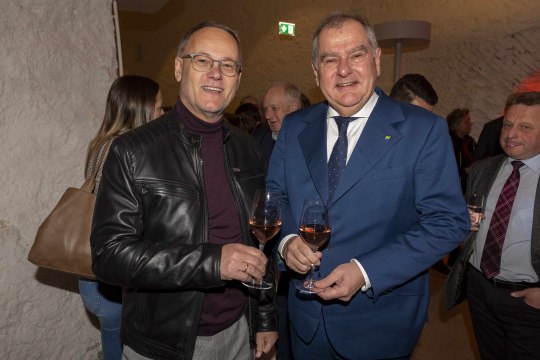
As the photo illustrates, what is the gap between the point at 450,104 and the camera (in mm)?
7527

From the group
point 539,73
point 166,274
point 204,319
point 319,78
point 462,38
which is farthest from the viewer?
point 462,38

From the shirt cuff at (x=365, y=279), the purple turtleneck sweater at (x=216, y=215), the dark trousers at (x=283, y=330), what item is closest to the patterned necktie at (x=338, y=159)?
the shirt cuff at (x=365, y=279)

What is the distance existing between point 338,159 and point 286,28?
857cm

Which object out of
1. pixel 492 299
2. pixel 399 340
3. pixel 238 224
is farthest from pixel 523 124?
pixel 238 224

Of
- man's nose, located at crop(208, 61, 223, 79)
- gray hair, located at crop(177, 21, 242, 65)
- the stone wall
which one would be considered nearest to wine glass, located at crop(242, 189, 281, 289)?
man's nose, located at crop(208, 61, 223, 79)

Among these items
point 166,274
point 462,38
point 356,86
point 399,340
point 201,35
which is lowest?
point 399,340

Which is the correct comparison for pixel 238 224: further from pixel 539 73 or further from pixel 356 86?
pixel 539 73

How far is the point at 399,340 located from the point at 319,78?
113 centimetres

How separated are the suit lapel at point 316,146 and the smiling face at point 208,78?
41cm

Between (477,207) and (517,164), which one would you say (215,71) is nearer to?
(477,207)

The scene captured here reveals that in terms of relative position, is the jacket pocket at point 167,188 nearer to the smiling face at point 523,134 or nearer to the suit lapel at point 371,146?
the suit lapel at point 371,146

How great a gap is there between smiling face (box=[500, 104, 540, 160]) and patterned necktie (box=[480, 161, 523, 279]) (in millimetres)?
84

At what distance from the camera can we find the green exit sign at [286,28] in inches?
375

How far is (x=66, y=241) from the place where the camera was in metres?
2.13
